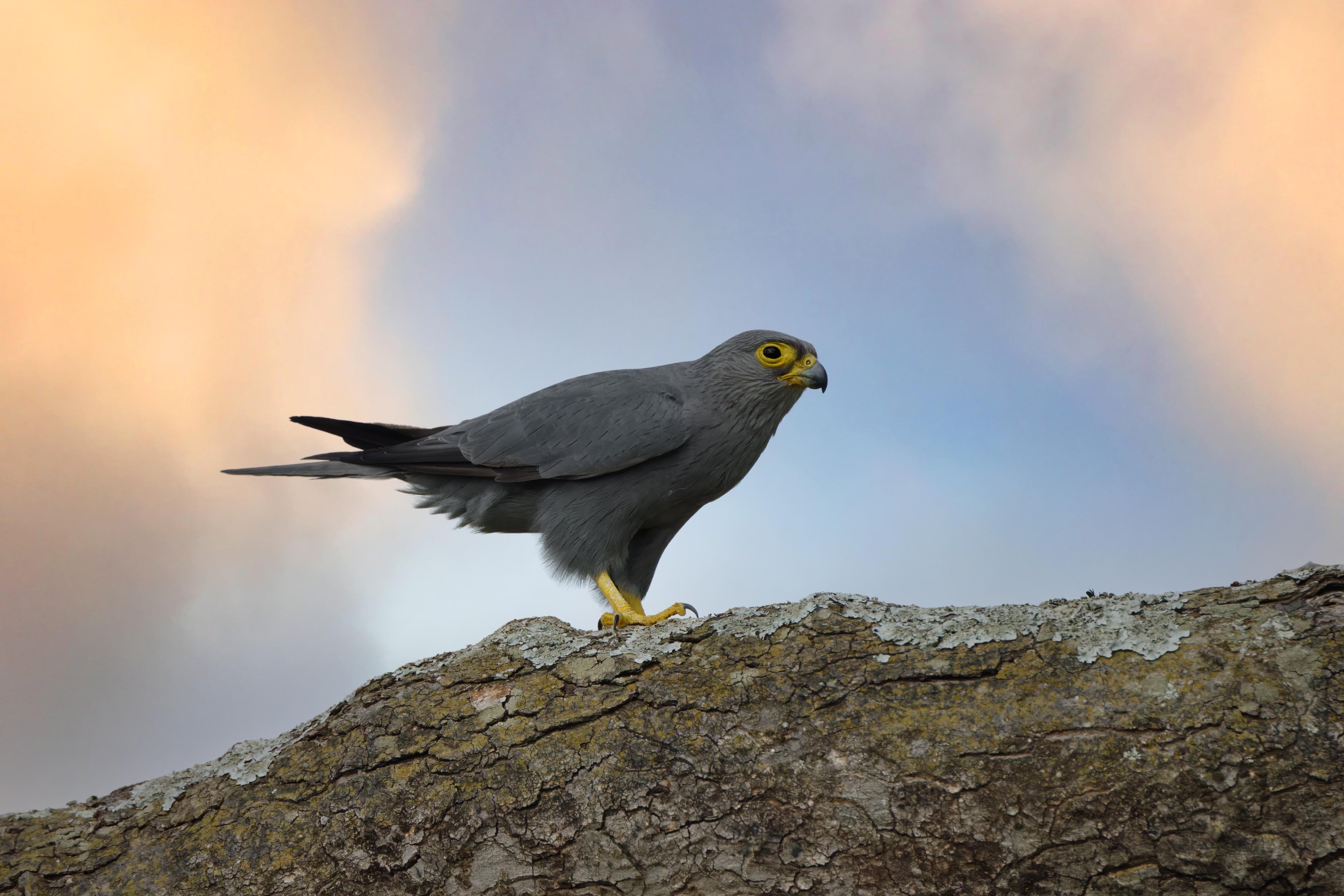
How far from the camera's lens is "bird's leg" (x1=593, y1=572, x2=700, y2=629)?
4227 mm

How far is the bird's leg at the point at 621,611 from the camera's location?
13.9ft

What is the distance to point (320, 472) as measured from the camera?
5055 millimetres

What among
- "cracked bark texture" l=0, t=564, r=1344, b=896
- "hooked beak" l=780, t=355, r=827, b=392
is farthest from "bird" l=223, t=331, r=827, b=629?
"cracked bark texture" l=0, t=564, r=1344, b=896

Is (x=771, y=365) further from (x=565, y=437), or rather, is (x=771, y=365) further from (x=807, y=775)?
(x=807, y=775)

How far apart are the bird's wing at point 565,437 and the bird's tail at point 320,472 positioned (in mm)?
119

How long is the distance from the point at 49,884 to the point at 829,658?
2.55 meters

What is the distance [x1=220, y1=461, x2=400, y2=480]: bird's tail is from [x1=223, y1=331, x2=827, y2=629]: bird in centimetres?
2

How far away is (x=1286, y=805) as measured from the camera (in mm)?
2361

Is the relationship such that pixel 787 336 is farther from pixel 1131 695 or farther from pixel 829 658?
pixel 1131 695

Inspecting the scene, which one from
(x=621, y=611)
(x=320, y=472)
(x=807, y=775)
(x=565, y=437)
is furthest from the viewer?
(x=320, y=472)

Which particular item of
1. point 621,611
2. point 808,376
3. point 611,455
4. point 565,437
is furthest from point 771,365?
point 621,611

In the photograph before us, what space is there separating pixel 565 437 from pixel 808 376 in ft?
4.21

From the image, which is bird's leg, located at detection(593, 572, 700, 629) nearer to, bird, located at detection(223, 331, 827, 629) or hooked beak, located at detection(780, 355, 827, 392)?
bird, located at detection(223, 331, 827, 629)

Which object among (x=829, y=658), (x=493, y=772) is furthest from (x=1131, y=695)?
(x=493, y=772)
